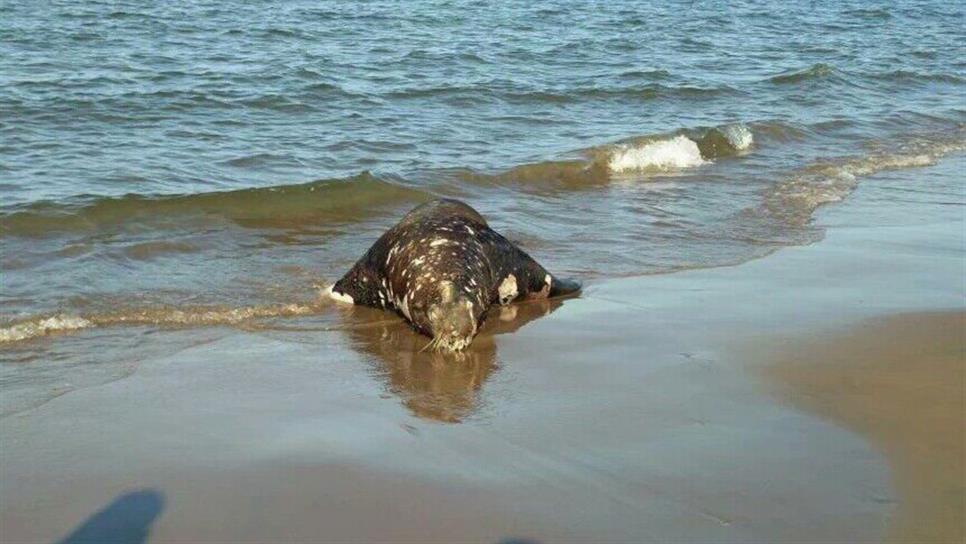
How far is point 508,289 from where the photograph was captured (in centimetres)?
806

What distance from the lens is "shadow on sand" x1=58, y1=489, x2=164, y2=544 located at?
4.55 meters

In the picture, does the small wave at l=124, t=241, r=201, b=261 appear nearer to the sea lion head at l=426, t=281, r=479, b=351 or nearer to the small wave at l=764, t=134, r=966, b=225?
the sea lion head at l=426, t=281, r=479, b=351

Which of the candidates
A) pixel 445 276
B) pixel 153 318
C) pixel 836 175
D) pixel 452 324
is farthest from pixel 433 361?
pixel 836 175

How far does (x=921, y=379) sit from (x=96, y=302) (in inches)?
A: 185

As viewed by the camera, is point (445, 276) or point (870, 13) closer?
point (445, 276)

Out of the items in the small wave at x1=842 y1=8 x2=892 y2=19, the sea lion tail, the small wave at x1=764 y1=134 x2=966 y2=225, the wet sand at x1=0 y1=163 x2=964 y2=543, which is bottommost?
the small wave at x1=842 y1=8 x2=892 y2=19

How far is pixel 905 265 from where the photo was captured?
29.6 ft

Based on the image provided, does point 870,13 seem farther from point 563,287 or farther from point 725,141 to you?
point 563,287

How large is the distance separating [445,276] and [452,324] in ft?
1.56

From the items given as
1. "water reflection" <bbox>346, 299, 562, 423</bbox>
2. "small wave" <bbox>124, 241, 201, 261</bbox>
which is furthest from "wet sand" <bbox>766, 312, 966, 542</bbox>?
"small wave" <bbox>124, 241, 201, 261</bbox>

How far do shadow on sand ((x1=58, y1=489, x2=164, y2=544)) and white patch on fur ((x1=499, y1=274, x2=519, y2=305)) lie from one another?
11.3 ft

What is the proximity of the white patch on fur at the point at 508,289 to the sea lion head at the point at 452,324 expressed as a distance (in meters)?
0.84

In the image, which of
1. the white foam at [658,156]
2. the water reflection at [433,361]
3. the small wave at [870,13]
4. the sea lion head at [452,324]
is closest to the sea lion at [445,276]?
the sea lion head at [452,324]

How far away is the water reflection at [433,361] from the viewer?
20.2 feet
